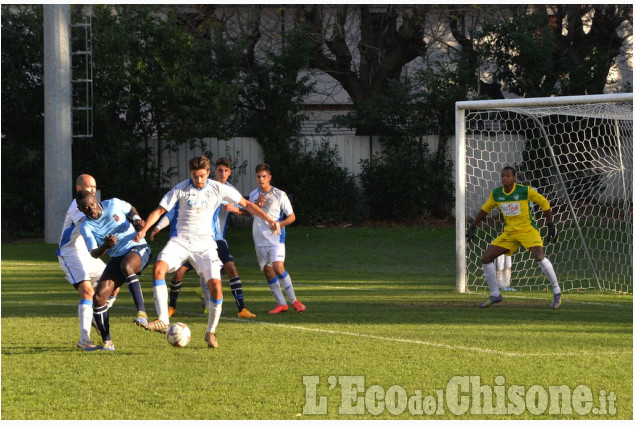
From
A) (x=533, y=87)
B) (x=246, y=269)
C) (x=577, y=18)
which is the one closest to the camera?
(x=246, y=269)

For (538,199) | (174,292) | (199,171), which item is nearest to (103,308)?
(199,171)

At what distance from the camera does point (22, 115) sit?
2288 centimetres

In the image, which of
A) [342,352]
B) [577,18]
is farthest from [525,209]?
[577,18]

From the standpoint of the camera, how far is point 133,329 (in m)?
9.91

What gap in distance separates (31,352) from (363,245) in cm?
1310

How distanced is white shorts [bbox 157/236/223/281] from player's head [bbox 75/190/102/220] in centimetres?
76

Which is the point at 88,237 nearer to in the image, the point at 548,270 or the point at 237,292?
the point at 237,292

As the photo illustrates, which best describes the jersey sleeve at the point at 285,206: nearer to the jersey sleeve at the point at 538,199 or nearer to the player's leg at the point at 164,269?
the player's leg at the point at 164,269

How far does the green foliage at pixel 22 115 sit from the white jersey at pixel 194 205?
14657mm

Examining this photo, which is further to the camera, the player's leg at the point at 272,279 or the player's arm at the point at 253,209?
the player's leg at the point at 272,279

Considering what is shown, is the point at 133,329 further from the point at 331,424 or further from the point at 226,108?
the point at 226,108

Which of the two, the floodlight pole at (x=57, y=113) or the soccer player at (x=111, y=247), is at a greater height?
the floodlight pole at (x=57, y=113)

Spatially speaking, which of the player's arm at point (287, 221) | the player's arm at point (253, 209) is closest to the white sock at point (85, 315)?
the player's arm at point (253, 209)

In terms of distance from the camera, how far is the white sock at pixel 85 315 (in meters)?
8.62
